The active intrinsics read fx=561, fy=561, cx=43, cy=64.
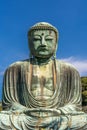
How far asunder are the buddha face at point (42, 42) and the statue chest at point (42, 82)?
0.42m

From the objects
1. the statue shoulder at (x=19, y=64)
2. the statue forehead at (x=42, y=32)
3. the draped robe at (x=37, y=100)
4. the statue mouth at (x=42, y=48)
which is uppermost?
the statue forehead at (x=42, y=32)

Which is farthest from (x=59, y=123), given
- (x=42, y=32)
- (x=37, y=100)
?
(x=42, y=32)

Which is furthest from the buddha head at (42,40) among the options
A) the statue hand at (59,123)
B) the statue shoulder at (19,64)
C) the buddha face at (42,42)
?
the statue hand at (59,123)

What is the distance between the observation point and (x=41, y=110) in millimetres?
15875

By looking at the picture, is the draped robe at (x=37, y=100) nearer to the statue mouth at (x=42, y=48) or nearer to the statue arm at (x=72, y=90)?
the statue arm at (x=72, y=90)

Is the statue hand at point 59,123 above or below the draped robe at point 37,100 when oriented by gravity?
below

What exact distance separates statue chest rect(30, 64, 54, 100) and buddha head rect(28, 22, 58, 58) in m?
0.42

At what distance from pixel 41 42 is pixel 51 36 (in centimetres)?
40

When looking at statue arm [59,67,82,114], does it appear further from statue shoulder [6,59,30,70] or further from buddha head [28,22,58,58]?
statue shoulder [6,59,30,70]

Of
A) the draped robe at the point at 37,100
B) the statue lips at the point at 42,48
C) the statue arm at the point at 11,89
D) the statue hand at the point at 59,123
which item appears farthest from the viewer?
the statue lips at the point at 42,48

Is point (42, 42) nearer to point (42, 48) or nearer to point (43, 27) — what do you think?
point (42, 48)

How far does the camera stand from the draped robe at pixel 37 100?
15.7m

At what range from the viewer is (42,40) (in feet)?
55.2

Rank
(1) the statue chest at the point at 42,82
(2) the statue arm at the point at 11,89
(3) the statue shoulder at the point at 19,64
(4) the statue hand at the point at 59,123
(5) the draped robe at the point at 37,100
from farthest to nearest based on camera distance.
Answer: (3) the statue shoulder at the point at 19,64 → (1) the statue chest at the point at 42,82 → (2) the statue arm at the point at 11,89 → (5) the draped robe at the point at 37,100 → (4) the statue hand at the point at 59,123
